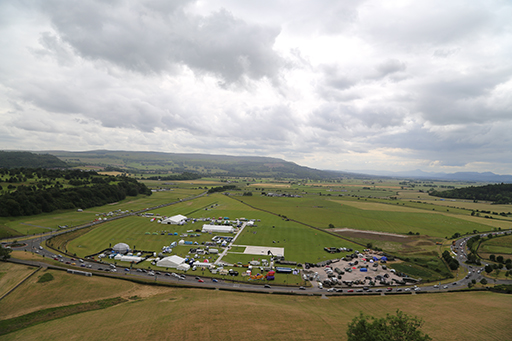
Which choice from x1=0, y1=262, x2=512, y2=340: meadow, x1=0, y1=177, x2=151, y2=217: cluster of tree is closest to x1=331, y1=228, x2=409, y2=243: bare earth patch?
x1=0, y1=262, x2=512, y2=340: meadow

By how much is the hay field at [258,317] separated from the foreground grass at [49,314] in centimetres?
176

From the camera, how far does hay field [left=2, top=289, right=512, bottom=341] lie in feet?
101

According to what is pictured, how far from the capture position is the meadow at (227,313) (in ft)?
102

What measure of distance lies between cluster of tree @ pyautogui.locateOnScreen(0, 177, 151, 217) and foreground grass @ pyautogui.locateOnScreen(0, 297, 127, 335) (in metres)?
72.3

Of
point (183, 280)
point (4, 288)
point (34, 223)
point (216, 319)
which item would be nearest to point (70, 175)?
point (34, 223)

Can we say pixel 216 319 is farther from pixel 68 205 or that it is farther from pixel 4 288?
pixel 68 205

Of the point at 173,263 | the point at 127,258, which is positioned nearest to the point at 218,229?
the point at 173,263

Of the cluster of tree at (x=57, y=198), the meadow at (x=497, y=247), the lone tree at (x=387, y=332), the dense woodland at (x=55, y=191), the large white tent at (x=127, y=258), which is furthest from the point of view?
the dense woodland at (x=55, y=191)

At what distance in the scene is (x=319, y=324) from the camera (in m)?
33.5

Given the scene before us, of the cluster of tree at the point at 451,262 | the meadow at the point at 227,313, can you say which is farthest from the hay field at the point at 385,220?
the meadow at the point at 227,313

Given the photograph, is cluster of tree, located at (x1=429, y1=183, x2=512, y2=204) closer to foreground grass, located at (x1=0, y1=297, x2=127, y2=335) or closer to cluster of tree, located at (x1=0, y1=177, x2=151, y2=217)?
foreground grass, located at (x1=0, y1=297, x2=127, y2=335)

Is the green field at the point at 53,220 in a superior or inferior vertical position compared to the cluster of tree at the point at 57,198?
inferior

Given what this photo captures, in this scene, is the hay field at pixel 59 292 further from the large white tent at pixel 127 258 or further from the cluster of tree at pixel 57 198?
the cluster of tree at pixel 57 198

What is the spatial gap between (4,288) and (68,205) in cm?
7338
